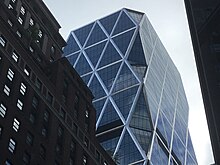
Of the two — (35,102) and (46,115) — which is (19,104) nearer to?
(35,102)

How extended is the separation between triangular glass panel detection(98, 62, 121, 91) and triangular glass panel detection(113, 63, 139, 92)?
78.4 inches

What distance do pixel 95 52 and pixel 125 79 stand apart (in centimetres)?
2413

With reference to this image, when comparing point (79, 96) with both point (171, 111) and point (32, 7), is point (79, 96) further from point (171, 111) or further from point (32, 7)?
point (171, 111)

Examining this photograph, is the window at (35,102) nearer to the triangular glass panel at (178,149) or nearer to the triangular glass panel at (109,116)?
the triangular glass panel at (109,116)

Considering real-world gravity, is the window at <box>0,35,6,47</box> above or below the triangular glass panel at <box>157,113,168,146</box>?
below

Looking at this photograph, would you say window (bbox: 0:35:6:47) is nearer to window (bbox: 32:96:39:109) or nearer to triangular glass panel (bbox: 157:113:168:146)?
window (bbox: 32:96:39:109)

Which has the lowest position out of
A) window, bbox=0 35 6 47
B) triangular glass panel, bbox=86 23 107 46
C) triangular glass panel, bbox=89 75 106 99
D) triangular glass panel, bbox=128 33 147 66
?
window, bbox=0 35 6 47

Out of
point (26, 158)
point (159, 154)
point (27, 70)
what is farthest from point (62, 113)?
point (159, 154)

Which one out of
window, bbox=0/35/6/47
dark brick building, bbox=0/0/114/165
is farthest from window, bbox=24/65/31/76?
window, bbox=0/35/6/47

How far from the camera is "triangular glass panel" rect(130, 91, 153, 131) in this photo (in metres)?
159

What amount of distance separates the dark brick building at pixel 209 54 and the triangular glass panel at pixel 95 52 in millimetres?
146284

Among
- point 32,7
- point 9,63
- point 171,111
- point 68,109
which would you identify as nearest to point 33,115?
point 9,63

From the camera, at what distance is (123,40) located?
619 ft

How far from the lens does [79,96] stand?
74.3m
